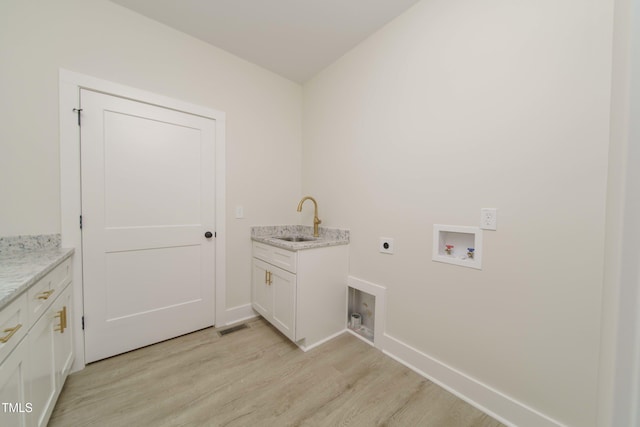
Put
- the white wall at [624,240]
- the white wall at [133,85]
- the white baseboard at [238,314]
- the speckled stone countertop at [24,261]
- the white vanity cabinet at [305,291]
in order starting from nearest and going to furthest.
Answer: the white wall at [624,240] → the speckled stone countertop at [24,261] → the white wall at [133,85] → the white vanity cabinet at [305,291] → the white baseboard at [238,314]

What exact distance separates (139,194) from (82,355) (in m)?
1.17

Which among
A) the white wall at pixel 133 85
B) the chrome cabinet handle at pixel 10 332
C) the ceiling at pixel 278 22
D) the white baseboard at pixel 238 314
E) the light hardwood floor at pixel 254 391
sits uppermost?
the ceiling at pixel 278 22

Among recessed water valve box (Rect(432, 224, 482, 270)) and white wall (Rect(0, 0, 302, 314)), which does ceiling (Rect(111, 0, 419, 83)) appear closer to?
white wall (Rect(0, 0, 302, 314))

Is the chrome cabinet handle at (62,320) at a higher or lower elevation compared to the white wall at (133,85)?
lower

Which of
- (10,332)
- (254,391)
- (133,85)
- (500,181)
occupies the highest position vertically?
(133,85)

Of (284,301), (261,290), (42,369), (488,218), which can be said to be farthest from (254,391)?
(488,218)

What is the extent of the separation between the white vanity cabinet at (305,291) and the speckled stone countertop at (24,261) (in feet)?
4.26

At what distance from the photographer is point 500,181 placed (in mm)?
1282

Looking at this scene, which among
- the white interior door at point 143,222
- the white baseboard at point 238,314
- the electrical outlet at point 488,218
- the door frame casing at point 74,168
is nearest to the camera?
the electrical outlet at point 488,218

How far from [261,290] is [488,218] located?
1.92m

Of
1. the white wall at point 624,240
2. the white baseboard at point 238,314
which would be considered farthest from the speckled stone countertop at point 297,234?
the white wall at point 624,240

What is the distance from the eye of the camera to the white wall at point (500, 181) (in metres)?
1.05

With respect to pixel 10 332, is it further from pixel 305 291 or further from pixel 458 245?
pixel 458 245

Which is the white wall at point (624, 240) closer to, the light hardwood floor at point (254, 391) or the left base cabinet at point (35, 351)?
the light hardwood floor at point (254, 391)
